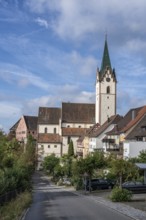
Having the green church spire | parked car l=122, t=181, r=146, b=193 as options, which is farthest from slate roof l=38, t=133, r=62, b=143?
parked car l=122, t=181, r=146, b=193

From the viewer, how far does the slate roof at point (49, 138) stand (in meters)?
130

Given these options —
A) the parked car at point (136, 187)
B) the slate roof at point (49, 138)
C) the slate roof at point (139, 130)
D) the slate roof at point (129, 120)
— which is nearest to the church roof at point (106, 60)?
the slate roof at point (49, 138)

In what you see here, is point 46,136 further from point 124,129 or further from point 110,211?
point 110,211

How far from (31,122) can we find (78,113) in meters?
17.6

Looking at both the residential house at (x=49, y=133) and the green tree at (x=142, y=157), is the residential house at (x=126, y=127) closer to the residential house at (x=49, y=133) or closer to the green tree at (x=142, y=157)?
the green tree at (x=142, y=157)

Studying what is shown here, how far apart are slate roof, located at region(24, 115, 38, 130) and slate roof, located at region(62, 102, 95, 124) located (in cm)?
1333

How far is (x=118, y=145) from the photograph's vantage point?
81312 mm

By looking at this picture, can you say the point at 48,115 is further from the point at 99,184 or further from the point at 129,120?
the point at 99,184

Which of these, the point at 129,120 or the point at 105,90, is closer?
the point at 129,120

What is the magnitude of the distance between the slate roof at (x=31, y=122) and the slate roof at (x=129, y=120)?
56.9 meters

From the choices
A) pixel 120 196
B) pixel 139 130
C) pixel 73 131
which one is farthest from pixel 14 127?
pixel 120 196

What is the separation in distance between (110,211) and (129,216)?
3528 mm

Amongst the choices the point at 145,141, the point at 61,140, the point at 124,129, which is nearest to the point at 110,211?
the point at 145,141

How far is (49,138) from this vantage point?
428 ft
